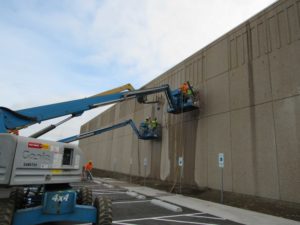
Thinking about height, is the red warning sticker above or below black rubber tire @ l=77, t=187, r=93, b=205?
above

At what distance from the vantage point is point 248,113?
1162 cm

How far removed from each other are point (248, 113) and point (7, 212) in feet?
33.7

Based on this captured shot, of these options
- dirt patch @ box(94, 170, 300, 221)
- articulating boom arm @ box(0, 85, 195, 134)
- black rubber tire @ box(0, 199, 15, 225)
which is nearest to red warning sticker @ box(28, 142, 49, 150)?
black rubber tire @ box(0, 199, 15, 225)

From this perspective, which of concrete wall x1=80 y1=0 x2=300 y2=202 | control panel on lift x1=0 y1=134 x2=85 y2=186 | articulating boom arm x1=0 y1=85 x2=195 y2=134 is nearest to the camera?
control panel on lift x1=0 y1=134 x2=85 y2=186

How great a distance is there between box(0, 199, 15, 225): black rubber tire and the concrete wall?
9.19 meters

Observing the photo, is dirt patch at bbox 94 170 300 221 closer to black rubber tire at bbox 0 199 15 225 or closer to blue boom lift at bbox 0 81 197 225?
blue boom lift at bbox 0 81 197 225

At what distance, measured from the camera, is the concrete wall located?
32.5ft

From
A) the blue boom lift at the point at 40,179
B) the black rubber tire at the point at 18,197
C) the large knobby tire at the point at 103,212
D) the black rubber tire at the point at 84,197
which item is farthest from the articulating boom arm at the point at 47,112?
the large knobby tire at the point at 103,212

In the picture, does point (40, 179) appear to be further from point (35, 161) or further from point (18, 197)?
point (18, 197)

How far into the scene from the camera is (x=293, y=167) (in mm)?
9359

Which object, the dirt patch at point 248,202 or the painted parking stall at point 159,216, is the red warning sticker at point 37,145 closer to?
the painted parking stall at point 159,216

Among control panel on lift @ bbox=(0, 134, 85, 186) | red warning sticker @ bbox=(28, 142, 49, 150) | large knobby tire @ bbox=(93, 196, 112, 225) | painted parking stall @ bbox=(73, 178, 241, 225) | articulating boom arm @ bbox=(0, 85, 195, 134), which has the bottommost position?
painted parking stall @ bbox=(73, 178, 241, 225)

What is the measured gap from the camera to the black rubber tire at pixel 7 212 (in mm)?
4492

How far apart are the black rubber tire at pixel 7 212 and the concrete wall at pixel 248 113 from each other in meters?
9.19
